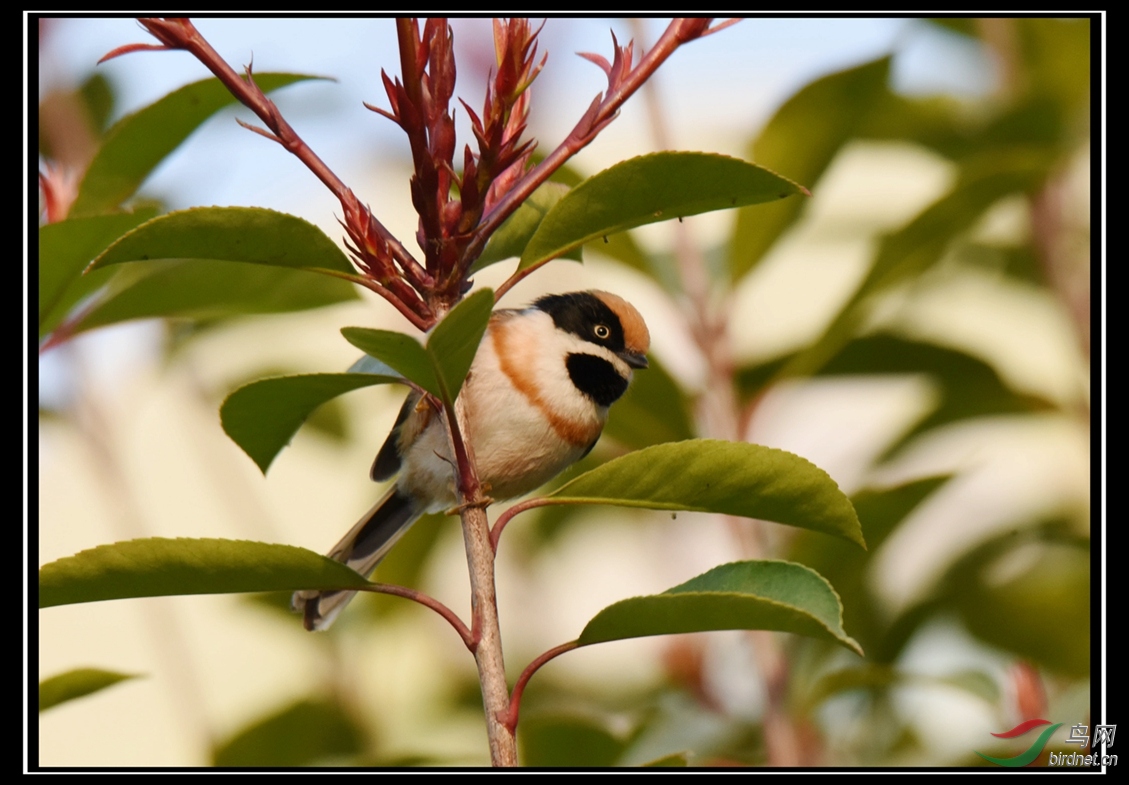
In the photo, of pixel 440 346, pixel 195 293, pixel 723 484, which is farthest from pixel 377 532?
pixel 440 346

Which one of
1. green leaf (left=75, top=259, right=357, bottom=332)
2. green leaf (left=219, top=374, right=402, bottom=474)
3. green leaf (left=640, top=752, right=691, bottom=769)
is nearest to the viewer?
green leaf (left=219, top=374, right=402, bottom=474)

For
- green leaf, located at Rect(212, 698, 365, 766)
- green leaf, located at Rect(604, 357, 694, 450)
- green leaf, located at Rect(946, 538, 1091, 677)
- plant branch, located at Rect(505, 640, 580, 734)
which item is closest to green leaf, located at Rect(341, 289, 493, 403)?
plant branch, located at Rect(505, 640, 580, 734)

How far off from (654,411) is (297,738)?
147 centimetres

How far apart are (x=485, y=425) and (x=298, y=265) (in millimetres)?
1314

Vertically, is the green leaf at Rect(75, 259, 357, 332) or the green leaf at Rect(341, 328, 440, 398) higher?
the green leaf at Rect(75, 259, 357, 332)

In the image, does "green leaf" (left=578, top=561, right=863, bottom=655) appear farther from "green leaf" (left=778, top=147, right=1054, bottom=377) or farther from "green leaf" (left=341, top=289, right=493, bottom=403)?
"green leaf" (left=778, top=147, right=1054, bottom=377)

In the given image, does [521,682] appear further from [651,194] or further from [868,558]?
[868,558]

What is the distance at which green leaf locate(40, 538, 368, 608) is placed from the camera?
1.57 meters

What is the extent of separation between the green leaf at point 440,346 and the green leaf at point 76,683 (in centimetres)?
107

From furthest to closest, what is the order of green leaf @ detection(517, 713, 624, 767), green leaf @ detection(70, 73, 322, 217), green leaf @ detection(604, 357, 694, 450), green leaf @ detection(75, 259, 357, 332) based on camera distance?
1. green leaf @ detection(604, 357, 694, 450)
2. green leaf @ detection(517, 713, 624, 767)
3. green leaf @ detection(75, 259, 357, 332)
4. green leaf @ detection(70, 73, 322, 217)

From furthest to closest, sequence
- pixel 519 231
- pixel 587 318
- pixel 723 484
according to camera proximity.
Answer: pixel 587 318
pixel 519 231
pixel 723 484

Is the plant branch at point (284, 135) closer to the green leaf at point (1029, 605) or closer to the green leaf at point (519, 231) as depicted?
the green leaf at point (519, 231)

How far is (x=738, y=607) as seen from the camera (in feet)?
4.96

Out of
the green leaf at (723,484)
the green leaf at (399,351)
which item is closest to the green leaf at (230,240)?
the green leaf at (399,351)
